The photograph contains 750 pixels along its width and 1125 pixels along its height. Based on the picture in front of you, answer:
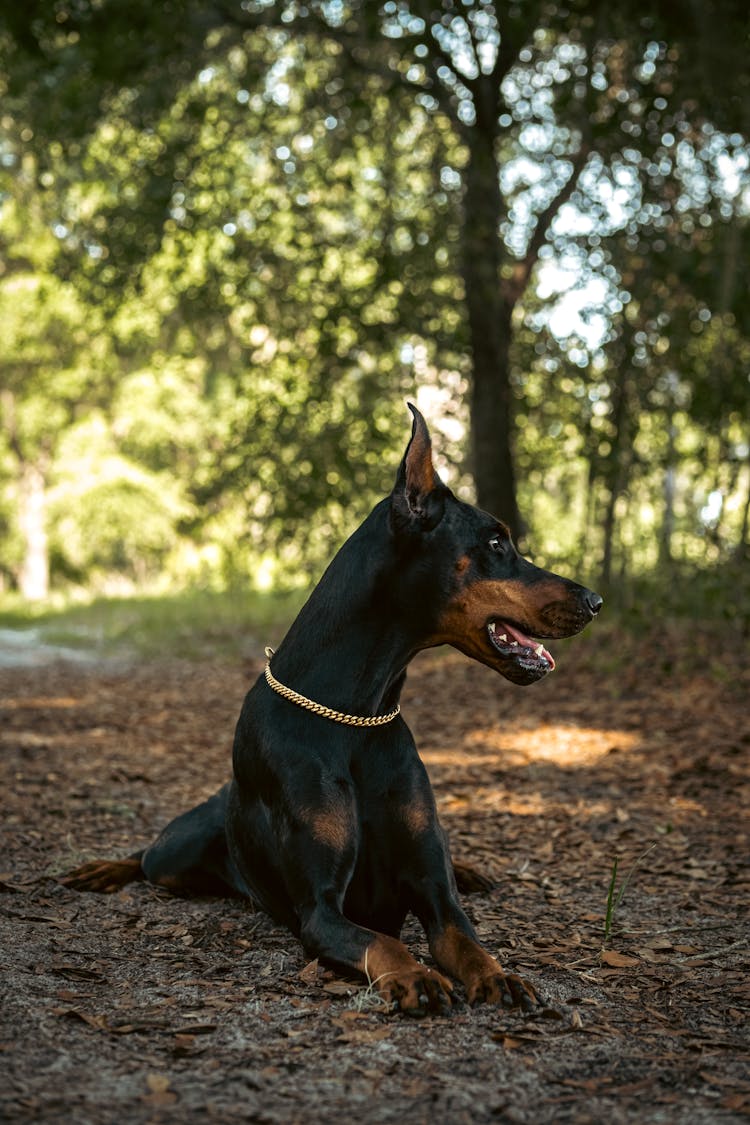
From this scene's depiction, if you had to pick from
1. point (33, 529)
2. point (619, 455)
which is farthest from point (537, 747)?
point (33, 529)

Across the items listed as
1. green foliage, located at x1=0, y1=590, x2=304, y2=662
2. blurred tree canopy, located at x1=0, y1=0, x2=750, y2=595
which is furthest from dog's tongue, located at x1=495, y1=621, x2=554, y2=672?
green foliage, located at x1=0, y1=590, x2=304, y2=662

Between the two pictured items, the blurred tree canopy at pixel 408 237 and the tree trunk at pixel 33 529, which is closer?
the blurred tree canopy at pixel 408 237

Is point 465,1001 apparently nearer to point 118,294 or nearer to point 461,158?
point 118,294

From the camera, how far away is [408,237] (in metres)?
11.8

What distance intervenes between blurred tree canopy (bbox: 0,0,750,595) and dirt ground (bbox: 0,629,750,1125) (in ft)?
12.8

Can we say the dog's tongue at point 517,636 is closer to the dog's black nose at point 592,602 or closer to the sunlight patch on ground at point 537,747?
the dog's black nose at point 592,602

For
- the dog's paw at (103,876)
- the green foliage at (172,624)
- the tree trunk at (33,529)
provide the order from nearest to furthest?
the dog's paw at (103,876), the green foliage at (172,624), the tree trunk at (33,529)

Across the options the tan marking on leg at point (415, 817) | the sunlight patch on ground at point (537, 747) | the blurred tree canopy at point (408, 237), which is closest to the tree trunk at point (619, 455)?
the blurred tree canopy at point (408, 237)

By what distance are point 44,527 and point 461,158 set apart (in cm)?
2048

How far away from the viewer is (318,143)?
1182cm

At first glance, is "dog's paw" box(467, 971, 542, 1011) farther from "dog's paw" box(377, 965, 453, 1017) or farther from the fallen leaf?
the fallen leaf

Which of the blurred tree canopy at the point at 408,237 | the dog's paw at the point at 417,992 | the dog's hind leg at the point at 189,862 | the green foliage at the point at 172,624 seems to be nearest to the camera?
the dog's paw at the point at 417,992

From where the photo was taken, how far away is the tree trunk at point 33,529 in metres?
28.4

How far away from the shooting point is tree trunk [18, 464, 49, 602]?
28.4 meters
